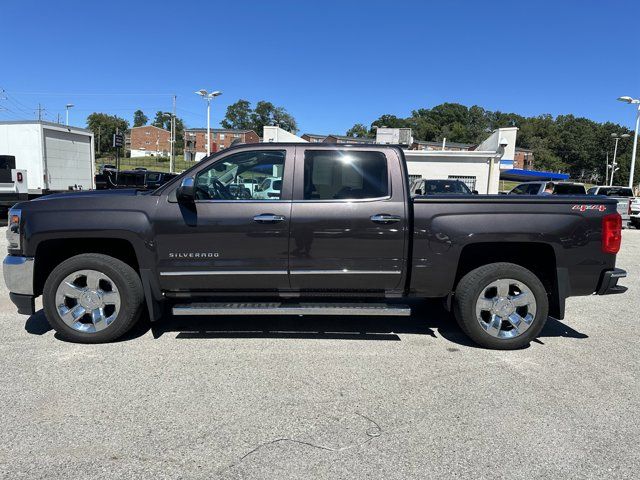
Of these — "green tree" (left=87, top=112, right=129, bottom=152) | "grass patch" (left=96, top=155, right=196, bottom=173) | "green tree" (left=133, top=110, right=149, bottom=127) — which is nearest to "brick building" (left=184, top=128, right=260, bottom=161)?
"grass patch" (left=96, top=155, right=196, bottom=173)

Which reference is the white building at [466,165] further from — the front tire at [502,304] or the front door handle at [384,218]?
the front door handle at [384,218]

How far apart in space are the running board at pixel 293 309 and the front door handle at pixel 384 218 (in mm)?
806

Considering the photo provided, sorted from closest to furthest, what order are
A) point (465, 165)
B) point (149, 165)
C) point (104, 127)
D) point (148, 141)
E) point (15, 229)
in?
point (15, 229)
point (465, 165)
point (149, 165)
point (104, 127)
point (148, 141)

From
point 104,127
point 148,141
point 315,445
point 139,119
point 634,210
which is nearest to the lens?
point 315,445

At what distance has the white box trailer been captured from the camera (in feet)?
50.0

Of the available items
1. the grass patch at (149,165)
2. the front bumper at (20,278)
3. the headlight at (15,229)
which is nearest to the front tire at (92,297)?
the front bumper at (20,278)

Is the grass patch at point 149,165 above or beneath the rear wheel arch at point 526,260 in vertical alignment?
above

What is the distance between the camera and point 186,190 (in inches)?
162

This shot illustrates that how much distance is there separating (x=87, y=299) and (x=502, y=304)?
3.92 metres

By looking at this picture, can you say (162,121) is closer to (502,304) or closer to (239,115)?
(239,115)

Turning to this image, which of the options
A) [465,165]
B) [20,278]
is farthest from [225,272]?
[465,165]

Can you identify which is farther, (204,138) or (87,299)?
(204,138)

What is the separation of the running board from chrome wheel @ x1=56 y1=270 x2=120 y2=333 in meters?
0.66

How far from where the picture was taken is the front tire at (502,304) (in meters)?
4.41
